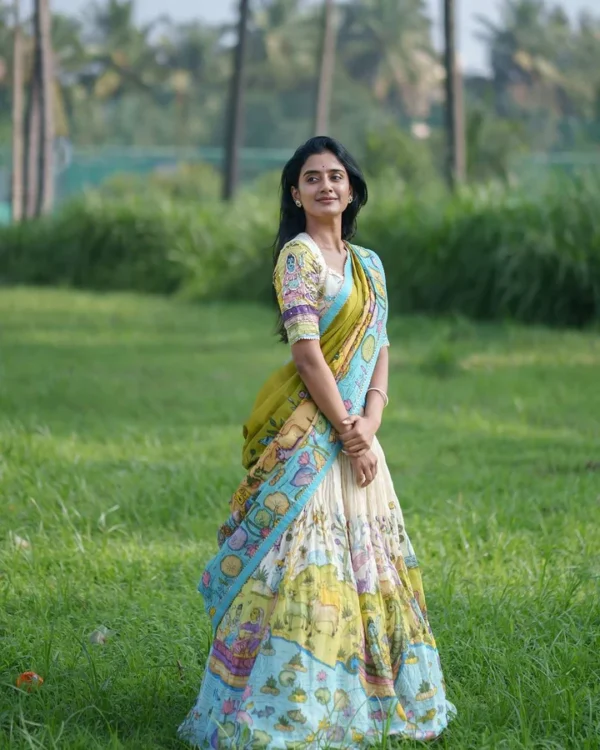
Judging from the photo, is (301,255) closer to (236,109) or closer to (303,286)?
(303,286)

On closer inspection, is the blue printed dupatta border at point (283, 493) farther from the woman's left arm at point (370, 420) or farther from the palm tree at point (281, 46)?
the palm tree at point (281, 46)

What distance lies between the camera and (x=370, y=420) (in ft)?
9.36

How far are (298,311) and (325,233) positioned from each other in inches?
10.4

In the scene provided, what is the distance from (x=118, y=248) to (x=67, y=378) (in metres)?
9.82

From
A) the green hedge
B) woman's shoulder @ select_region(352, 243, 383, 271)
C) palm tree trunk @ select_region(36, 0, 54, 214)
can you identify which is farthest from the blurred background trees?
woman's shoulder @ select_region(352, 243, 383, 271)

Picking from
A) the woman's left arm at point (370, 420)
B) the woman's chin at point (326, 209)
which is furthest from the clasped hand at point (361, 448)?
the woman's chin at point (326, 209)

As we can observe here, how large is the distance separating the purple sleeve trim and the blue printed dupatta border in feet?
0.28

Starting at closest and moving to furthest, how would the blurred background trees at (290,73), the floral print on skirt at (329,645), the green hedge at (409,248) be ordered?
the floral print on skirt at (329,645) → the green hedge at (409,248) → the blurred background trees at (290,73)

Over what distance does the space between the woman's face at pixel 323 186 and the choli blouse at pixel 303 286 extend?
8cm

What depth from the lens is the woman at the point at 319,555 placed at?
2.69m

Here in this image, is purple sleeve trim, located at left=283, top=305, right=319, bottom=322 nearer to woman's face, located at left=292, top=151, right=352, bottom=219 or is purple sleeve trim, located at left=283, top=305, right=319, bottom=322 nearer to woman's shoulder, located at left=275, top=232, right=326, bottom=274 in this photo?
woman's shoulder, located at left=275, top=232, right=326, bottom=274

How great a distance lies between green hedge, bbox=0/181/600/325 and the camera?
11594 millimetres

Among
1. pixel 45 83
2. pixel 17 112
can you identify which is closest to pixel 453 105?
pixel 45 83

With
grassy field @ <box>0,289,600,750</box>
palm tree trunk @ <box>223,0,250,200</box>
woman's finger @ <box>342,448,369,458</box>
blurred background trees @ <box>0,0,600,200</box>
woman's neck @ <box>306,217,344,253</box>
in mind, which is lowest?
grassy field @ <box>0,289,600,750</box>
